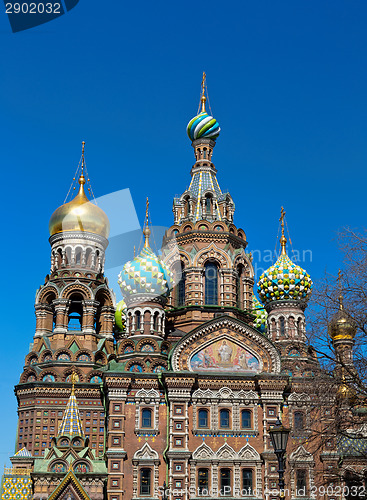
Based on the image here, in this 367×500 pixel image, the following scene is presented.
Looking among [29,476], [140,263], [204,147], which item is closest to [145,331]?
[140,263]

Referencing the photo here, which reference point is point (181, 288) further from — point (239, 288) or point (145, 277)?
point (145, 277)

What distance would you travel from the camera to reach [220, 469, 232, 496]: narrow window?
90.3 feet

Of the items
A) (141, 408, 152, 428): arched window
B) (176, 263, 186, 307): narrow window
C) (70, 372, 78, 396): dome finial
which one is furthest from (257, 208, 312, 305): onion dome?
(70, 372, 78, 396): dome finial

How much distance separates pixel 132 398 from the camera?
1117 inches

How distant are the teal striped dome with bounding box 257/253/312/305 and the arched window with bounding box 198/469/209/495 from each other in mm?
8838

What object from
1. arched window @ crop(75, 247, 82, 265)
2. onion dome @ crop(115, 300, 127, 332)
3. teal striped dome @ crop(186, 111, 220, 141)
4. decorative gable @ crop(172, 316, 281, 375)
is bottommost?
decorative gable @ crop(172, 316, 281, 375)

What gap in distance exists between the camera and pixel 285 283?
3294 centimetres

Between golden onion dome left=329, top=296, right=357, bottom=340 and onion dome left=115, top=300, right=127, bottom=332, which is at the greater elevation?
onion dome left=115, top=300, right=127, bottom=332

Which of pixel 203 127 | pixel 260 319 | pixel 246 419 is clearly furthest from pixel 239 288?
pixel 203 127

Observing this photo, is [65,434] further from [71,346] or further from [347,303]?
[347,303]

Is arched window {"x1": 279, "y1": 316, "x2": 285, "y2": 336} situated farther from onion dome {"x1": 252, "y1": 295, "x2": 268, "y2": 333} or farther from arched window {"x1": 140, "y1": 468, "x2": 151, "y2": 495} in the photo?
arched window {"x1": 140, "y1": 468, "x2": 151, "y2": 495}

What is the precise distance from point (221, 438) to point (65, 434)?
19.1 feet

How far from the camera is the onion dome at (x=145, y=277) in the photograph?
103ft

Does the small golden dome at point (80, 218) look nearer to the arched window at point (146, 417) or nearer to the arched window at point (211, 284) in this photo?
the arched window at point (211, 284)
